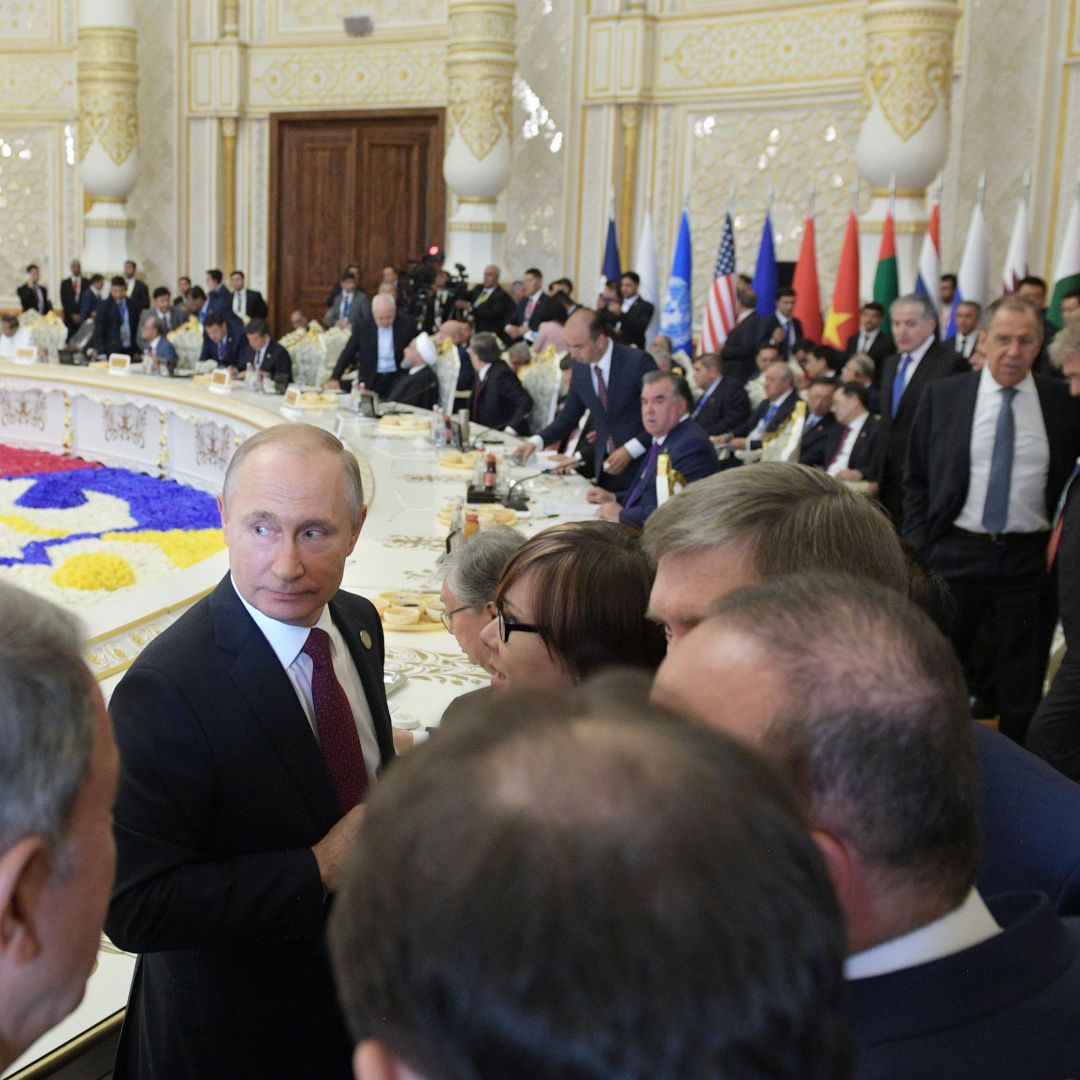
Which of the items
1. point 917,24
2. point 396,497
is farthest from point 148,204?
point 396,497

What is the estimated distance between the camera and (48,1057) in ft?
5.76

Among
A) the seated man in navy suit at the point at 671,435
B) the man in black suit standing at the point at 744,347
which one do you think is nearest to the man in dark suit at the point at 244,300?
the man in black suit standing at the point at 744,347

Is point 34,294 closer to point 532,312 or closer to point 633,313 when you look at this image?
point 532,312

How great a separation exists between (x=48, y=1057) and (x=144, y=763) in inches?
22.2

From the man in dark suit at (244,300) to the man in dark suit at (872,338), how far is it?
7231mm

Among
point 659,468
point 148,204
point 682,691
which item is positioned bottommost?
point 659,468

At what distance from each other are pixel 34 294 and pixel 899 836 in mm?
16005

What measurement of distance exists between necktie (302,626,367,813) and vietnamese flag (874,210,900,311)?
8503mm

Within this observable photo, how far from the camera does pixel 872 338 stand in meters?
9.09

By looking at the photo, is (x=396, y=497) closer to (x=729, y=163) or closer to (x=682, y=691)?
(x=682, y=691)

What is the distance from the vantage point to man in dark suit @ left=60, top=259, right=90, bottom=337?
14469mm

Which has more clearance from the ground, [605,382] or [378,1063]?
[378,1063]

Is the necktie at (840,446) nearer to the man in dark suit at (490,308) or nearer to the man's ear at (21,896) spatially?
the man's ear at (21,896)

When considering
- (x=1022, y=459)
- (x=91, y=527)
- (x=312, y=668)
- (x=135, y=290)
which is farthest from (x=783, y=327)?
(x=312, y=668)
